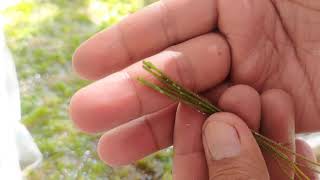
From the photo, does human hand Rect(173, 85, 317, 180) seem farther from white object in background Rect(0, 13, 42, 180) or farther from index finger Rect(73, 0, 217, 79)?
white object in background Rect(0, 13, 42, 180)

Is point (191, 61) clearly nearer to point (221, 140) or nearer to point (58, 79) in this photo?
point (221, 140)

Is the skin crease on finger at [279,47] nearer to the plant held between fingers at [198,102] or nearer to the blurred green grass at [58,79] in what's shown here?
the plant held between fingers at [198,102]

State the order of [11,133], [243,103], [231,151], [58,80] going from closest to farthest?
[231,151] → [243,103] → [11,133] → [58,80]

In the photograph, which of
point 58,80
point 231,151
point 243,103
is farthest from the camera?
point 58,80

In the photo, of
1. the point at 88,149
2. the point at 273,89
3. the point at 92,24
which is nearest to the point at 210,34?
the point at 273,89

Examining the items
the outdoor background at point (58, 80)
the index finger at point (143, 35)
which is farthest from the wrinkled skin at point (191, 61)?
the outdoor background at point (58, 80)

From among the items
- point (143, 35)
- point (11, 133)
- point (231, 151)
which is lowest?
point (11, 133)

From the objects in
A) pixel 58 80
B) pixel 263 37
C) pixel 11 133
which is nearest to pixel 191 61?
pixel 263 37

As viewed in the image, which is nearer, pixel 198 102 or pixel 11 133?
pixel 198 102
